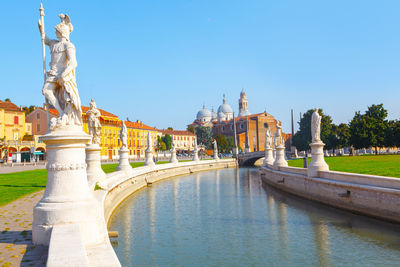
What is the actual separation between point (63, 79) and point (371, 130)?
56.5 metres

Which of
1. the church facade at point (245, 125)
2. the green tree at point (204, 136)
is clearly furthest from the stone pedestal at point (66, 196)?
the green tree at point (204, 136)

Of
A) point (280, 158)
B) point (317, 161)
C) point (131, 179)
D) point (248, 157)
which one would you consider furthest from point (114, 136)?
point (317, 161)

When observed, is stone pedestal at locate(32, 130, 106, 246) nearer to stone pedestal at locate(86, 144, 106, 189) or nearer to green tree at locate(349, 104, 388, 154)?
stone pedestal at locate(86, 144, 106, 189)

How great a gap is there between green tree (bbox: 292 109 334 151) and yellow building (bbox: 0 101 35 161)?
53.5 metres

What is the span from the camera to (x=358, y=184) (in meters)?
13.4

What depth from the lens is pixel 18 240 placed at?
645 centimetres

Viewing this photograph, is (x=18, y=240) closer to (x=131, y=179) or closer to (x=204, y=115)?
(x=131, y=179)

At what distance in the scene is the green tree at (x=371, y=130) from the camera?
177ft

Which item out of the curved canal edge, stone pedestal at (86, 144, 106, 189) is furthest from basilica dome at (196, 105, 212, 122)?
stone pedestal at (86, 144, 106, 189)

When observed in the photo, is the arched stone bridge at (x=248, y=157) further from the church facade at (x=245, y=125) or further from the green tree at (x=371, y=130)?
the church facade at (x=245, y=125)

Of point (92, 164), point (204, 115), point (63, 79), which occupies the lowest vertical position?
point (92, 164)

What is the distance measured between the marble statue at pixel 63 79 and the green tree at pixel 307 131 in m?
64.1

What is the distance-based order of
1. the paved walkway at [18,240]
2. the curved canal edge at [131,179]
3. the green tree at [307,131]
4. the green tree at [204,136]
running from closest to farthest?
the paved walkway at [18,240], the curved canal edge at [131,179], the green tree at [307,131], the green tree at [204,136]

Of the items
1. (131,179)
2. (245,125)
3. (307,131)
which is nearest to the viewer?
(131,179)
